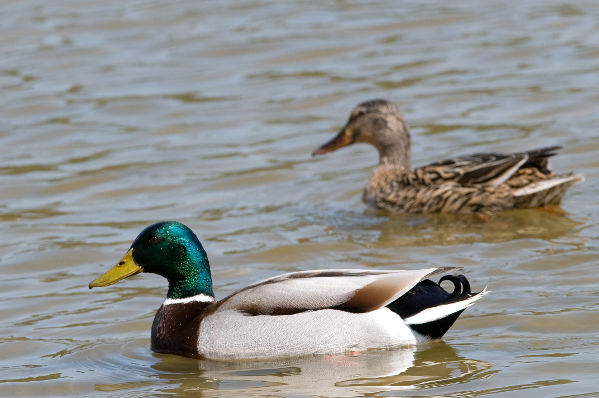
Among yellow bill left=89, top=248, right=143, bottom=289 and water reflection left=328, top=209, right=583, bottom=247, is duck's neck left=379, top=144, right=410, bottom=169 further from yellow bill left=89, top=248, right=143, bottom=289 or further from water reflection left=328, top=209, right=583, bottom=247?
yellow bill left=89, top=248, right=143, bottom=289

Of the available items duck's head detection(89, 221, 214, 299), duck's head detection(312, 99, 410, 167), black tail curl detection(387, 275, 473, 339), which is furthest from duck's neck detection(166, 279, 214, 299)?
duck's head detection(312, 99, 410, 167)

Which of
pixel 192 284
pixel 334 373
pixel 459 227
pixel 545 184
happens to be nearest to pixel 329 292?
pixel 334 373

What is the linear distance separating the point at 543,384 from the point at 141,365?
2.31m

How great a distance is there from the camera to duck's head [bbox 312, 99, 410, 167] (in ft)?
39.6

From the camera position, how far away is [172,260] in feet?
25.8

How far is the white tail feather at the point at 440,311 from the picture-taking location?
7.21m

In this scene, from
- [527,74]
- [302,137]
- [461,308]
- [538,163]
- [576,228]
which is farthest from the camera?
[527,74]

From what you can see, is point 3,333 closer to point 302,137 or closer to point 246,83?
point 302,137

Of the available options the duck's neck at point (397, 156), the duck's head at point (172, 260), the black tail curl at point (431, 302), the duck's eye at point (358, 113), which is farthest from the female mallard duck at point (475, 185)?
the duck's head at point (172, 260)

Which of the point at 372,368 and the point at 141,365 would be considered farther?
the point at 141,365

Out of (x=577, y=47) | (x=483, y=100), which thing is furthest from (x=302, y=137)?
(x=577, y=47)

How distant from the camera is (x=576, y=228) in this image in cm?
1025

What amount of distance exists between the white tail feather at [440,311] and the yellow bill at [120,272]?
5.63ft

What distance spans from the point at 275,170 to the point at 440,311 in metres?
5.65
